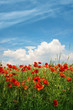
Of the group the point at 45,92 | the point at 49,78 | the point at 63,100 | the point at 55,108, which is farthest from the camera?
the point at 49,78

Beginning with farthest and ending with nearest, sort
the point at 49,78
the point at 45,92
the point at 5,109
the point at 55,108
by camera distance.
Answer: the point at 49,78 < the point at 45,92 < the point at 55,108 < the point at 5,109

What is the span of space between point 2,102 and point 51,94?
1.16 meters

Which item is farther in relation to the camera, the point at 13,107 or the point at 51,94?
the point at 51,94

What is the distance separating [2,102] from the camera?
126 inches

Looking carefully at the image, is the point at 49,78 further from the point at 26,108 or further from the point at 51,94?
the point at 26,108

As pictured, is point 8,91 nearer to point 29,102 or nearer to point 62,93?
point 29,102

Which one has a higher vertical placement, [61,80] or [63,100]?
[61,80]

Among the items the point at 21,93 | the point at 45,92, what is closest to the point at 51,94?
the point at 45,92

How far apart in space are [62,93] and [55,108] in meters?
0.66

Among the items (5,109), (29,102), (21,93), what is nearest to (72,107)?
(29,102)

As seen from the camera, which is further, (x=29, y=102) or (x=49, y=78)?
(x=49, y=78)

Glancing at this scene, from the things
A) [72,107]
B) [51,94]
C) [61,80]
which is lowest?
[72,107]

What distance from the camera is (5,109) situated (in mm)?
2932

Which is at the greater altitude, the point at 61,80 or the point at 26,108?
the point at 61,80
